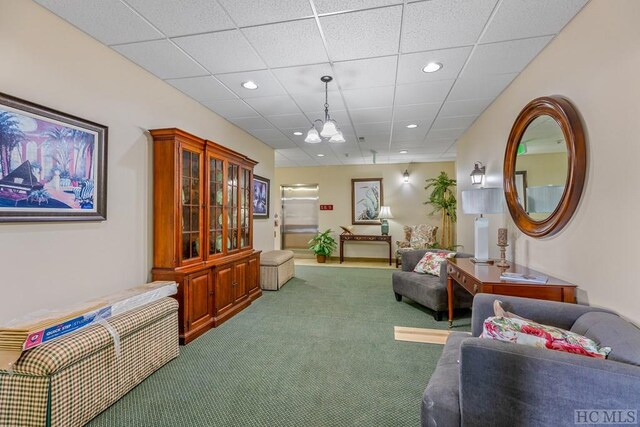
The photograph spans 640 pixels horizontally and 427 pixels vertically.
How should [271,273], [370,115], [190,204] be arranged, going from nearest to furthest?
[190,204] → [370,115] → [271,273]

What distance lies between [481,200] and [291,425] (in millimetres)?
2839

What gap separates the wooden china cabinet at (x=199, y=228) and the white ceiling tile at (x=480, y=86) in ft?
9.93

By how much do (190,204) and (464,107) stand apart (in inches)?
151

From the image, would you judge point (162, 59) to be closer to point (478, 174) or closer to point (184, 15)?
point (184, 15)

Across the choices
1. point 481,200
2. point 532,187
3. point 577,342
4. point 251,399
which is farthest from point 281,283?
point 577,342

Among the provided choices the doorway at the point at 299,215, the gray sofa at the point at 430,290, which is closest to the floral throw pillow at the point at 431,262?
the gray sofa at the point at 430,290

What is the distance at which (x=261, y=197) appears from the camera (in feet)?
18.8

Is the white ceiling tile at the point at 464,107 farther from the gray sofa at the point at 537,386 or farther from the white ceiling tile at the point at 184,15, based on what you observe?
the gray sofa at the point at 537,386

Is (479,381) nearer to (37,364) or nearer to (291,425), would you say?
(291,425)

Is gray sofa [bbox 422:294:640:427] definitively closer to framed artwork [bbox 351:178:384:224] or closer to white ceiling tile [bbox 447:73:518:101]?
white ceiling tile [bbox 447:73:518:101]

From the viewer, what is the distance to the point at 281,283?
530 cm

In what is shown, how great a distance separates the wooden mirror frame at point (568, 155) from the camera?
2.09 m

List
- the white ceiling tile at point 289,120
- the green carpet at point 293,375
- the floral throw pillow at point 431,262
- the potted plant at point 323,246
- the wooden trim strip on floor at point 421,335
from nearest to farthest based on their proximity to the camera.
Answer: the green carpet at point 293,375 < the wooden trim strip on floor at point 421,335 < the floral throw pillow at point 431,262 < the white ceiling tile at point 289,120 < the potted plant at point 323,246

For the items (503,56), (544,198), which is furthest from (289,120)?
(544,198)
